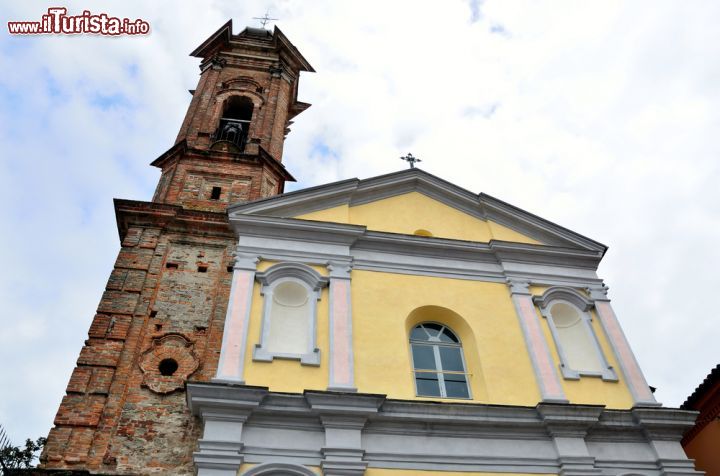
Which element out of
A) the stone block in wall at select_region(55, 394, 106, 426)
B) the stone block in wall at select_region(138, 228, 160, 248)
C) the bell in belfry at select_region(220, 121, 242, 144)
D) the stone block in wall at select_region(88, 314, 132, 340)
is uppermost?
the bell in belfry at select_region(220, 121, 242, 144)

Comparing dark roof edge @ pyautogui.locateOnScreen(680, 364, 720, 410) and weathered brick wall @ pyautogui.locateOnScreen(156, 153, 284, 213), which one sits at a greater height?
weathered brick wall @ pyautogui.locateOnScreen(156, 153, 284, 213)

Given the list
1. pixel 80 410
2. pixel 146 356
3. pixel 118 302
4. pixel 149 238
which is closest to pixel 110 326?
pixel 118 302

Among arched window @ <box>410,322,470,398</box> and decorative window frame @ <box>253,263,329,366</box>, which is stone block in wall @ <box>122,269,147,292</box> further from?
arched window @ <box>410,322,470,398</box>

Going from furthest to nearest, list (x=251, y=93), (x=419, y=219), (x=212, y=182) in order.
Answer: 1. (x=251, y=93)
2. (x=212, y=182)
3. (x=419, y=219)

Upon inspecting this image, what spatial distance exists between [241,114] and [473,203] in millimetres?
8396

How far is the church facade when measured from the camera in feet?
29.9

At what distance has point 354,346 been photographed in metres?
10.5

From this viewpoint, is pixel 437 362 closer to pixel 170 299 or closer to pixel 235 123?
pixel 170 299

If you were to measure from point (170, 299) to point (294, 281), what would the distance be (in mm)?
2276

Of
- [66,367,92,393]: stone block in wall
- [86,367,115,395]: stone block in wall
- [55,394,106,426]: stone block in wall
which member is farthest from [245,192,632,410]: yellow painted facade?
[66,367,92,393]: stone block in wall

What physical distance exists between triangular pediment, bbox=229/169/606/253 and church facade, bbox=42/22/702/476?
4cm

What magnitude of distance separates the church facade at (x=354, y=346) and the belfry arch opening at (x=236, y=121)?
99.5 inches

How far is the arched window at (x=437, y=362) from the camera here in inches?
417

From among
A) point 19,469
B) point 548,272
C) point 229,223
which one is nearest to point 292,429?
point 19,469
